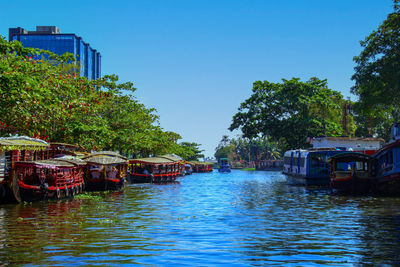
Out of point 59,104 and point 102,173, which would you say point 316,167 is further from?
point 59,104

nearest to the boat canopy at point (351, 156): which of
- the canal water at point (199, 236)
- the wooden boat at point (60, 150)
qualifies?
the canal water at point (199, 236)

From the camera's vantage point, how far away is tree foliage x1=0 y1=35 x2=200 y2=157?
18281 mm

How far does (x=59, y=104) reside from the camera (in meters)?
31.0

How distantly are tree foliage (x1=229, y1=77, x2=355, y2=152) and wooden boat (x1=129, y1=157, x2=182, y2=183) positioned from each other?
13.9m

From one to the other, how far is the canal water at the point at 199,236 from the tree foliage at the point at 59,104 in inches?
199

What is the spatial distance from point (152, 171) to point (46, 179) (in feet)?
82.4

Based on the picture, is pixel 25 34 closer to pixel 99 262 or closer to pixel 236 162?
pixel 236 162

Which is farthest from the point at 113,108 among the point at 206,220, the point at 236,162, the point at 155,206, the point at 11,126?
the point at 236,162

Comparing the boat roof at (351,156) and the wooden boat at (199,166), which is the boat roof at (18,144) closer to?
the boat roof at (351,156)

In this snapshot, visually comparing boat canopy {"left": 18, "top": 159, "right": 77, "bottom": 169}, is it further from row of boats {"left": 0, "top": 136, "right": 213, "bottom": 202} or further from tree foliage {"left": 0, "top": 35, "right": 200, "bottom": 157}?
tree foliage {"left": 0, "top": 35, "right": 200, "bottom": 157}

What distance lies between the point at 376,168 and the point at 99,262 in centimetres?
2644

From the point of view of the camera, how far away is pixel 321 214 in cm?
1914

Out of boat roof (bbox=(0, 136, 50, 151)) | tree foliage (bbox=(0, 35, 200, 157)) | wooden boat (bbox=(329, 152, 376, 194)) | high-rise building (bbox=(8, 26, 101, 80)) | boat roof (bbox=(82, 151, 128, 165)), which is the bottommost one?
wooden boat (bbox=(329, 152, 376, 194))

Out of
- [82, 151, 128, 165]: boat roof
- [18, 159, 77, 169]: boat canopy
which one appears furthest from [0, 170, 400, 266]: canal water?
[82, 151, 128, 165]: boat roof
